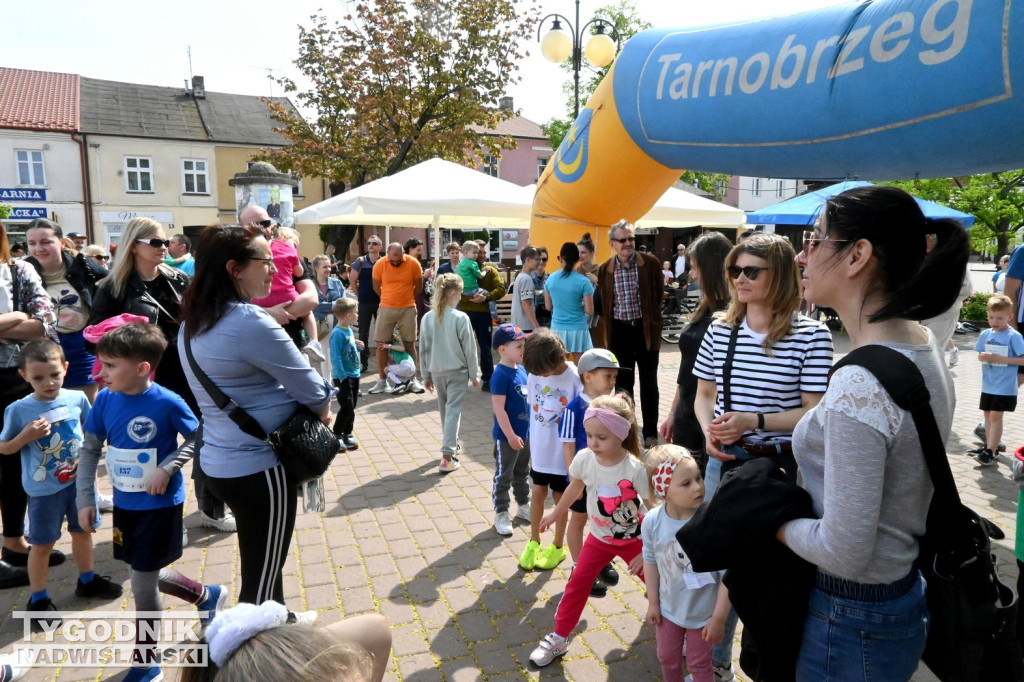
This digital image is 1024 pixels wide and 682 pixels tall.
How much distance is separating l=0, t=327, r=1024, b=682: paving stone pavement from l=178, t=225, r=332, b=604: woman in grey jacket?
0.96 metres

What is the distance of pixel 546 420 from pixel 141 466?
2110mm

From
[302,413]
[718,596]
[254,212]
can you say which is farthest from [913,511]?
[254,212]

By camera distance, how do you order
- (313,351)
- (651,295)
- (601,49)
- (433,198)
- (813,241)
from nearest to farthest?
(813,241), (313,351), (651,295), (433,198), (601,49)

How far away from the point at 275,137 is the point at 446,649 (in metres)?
34.2

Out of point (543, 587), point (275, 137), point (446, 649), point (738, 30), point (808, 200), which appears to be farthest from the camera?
point (275, 137)

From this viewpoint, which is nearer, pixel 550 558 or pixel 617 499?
pixel 617 499

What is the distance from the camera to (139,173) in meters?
29.7

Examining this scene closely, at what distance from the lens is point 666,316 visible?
556 inches

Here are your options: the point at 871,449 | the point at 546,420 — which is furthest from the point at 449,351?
the point at 871,449

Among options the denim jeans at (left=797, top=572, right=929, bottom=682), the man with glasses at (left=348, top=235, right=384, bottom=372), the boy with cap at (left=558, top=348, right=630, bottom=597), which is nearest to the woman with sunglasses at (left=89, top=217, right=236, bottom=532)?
the boy with cap at (left=558, top=348, right=630, bottom=597)

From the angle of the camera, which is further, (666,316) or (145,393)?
(666,316)

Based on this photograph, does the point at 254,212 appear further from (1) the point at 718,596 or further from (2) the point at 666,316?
(2) the point at 666,316

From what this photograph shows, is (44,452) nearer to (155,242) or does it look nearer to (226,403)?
(155,242)

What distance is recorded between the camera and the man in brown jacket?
6.17 meters
